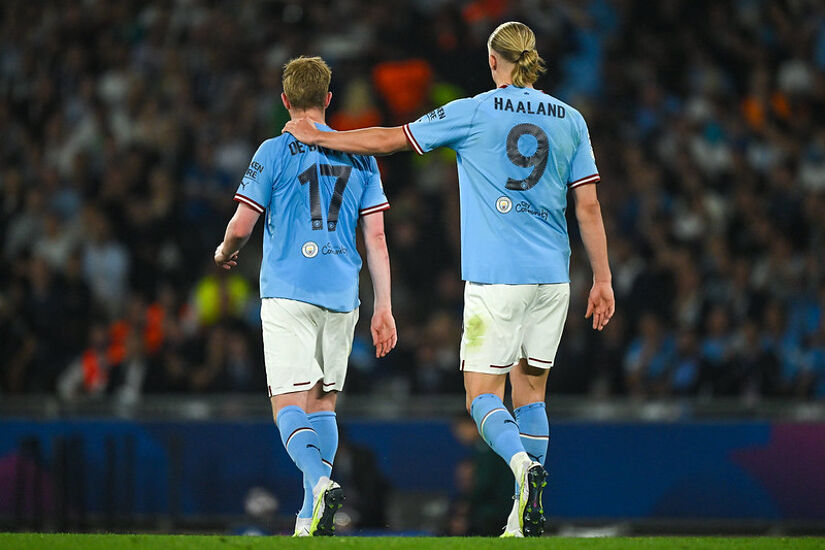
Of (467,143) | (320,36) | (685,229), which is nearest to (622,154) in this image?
(685,229)

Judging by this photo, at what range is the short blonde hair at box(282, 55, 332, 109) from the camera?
271 inches

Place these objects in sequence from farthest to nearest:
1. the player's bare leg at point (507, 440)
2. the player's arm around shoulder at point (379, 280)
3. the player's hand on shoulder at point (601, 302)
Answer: the player's arm around shoulder at point (379, 280) → the player's hand on shoulder at point (601, 302) → the player's bare leg at point (507, 440)

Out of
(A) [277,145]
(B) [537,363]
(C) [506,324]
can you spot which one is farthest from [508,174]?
(A) [277,145]

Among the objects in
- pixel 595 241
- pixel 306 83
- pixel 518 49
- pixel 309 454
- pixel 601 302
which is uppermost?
pixel 518 49

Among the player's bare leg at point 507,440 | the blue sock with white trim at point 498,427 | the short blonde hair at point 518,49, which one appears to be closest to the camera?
the player's bare leg at point 507,440

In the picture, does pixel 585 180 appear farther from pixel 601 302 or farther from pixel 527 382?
pixel 527 382

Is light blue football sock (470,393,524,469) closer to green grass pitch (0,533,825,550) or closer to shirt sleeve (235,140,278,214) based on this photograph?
green grass pitch (0,533,825,550)

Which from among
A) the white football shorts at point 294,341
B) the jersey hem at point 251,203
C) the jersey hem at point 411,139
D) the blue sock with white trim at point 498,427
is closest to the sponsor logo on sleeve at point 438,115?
the jersey hem at point 411,139

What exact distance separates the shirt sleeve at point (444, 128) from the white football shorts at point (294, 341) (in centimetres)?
105

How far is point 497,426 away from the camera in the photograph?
6.48m

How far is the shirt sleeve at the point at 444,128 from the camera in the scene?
6680 millimetres

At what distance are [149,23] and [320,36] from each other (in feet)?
7.68

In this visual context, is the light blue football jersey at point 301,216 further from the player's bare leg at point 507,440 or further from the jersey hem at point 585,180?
the jersey hem at point 585,180

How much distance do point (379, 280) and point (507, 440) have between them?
47.2 inches
